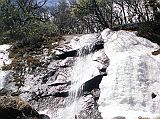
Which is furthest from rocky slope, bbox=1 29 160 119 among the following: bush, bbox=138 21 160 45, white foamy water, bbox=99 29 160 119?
bush, bbox=138 21 160 45

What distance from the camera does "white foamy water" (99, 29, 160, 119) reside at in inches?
909

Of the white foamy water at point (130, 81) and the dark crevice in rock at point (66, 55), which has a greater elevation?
the dark crevice in rock at point (66, 55)

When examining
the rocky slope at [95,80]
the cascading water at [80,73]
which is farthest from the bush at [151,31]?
the cascading water at [80,73]

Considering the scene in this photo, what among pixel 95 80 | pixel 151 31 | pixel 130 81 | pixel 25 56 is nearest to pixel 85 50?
pixel 95 80

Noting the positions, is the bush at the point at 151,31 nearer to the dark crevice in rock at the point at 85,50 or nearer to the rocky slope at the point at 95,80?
the rocky slope at the point at 95,80

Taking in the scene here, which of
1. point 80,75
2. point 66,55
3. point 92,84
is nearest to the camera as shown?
point 92,84

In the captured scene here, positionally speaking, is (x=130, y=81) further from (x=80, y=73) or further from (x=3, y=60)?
(x=3, y=60)

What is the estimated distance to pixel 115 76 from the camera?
25984 mm

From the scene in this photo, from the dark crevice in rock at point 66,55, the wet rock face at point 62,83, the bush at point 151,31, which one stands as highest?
the bush at point 151,31

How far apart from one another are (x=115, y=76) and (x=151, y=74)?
2.24 metres

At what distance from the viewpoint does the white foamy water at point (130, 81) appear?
75.7 ft

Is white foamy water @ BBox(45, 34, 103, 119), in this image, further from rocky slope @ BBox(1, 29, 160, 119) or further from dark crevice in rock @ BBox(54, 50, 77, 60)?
dark crevice in rock @ BBox(54, 50, 77, 60)

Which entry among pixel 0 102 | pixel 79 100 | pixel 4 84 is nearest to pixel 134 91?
pixel 79 100

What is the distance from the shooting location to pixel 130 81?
2528 cm
